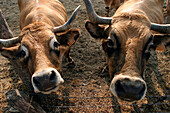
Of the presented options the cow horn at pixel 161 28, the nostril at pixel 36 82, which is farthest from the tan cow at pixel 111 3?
the nostril at pixel 36 82

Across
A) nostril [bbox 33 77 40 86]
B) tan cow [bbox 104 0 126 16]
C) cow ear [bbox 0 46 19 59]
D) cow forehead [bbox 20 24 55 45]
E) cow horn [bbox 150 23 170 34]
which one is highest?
cow horn [bbox 150 23 170 34]

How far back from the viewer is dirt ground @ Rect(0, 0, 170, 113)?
3.76 m

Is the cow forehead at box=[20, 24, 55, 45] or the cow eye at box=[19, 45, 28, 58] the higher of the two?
the cow forehead at box=[20, 24, 55, 45]

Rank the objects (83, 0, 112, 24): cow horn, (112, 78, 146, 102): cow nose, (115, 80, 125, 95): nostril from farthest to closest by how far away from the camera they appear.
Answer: (83, 0, 112, 24): cow horn
(115, 80, 125, 95): nostril
(112, 78, 146, 102): cow nose

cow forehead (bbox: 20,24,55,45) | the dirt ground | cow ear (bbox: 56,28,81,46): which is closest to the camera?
cow forehead (bbox: 20,24,55,45)

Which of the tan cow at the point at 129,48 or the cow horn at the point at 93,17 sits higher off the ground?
the cow horn at the point at 93,17

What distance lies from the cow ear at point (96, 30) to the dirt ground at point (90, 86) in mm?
1566

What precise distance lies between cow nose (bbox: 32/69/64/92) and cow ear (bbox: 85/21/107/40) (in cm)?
148

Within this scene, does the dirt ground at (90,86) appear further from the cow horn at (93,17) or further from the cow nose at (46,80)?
the cow horn at (93,17)

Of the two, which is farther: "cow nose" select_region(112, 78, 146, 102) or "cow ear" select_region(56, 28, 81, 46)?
"cow ear" select_region(56, 28, 81, 46)

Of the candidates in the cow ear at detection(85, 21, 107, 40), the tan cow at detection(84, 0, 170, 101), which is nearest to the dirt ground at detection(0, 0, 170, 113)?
the tan cow at detection(84, 0, 170, 101)

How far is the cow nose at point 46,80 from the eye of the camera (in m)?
2.52

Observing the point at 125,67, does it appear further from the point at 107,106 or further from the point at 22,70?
the point at 22,70

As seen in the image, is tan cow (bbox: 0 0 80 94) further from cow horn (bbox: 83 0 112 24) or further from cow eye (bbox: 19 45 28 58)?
cow horn (bbox: 83 0 112 24)
